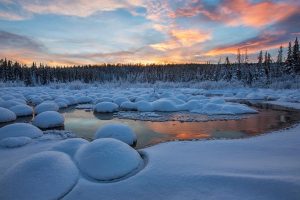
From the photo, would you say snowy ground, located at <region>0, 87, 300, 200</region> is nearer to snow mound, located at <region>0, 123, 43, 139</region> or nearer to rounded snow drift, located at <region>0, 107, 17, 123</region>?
→ snow mound, located at <region>0, 123, 43, 139</region>

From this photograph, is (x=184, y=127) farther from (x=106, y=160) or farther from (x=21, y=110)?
(x=21, y=110)

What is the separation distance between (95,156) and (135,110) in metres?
9.68

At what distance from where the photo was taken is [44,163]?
436 centimetres

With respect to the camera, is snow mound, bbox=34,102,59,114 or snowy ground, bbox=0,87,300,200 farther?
snow mound, bbox=34,102,59,114

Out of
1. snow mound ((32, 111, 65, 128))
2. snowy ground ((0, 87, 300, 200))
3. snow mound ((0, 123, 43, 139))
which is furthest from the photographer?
snow mound ((32, 111, 65, 128))

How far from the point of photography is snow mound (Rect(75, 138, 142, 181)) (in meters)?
4.45

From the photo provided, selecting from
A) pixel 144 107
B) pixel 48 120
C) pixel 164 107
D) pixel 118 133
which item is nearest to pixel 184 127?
pixel 118 133

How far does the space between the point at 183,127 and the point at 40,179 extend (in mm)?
6467

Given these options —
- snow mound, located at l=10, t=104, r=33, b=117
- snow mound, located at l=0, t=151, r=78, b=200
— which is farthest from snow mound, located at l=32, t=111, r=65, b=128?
snow mound, located at l=0, t=151, r=78, b=200

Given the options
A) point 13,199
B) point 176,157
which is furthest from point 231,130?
point 13,199

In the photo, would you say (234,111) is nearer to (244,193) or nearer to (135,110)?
(135,110)

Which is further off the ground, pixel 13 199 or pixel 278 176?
pixel 278 176

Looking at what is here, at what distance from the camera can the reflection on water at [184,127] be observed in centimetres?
831

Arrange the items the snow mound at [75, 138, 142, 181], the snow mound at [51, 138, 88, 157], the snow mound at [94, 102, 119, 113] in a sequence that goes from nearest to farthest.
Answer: the snow mound at [75, 138, 142, 181], the snow mound at [51, 138, 88, 157], the snow mound at [94, 102, 119, 113]
